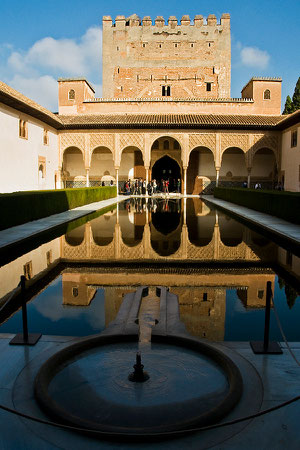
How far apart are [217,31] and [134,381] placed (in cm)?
3814

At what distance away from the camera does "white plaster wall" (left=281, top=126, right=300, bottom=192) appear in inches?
886

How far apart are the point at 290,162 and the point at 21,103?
52.8 feet

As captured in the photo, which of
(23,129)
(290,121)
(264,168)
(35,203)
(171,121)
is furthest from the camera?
(264,168)

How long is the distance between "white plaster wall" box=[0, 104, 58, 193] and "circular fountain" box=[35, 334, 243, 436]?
15.9 meters

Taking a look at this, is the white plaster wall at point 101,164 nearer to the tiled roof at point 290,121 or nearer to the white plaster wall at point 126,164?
the white plaster wall at point 126,164

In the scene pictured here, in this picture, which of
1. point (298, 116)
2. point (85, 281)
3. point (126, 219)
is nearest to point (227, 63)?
point (298, 116)

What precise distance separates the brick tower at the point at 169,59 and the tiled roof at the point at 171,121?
7.48 meters

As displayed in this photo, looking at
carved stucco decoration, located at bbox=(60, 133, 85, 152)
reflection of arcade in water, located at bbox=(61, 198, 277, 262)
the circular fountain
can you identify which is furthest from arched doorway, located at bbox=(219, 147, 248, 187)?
the circular fountain

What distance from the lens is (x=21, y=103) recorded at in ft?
59.6

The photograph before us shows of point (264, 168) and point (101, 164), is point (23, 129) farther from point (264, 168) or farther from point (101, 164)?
point (264, 168)

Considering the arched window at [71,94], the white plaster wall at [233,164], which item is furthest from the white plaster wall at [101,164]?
the white plaster wall at [233,164]

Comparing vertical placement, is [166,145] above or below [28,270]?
above

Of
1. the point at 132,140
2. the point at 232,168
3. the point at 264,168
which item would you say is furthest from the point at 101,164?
the point at 264,168

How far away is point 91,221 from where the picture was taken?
12266 mm
